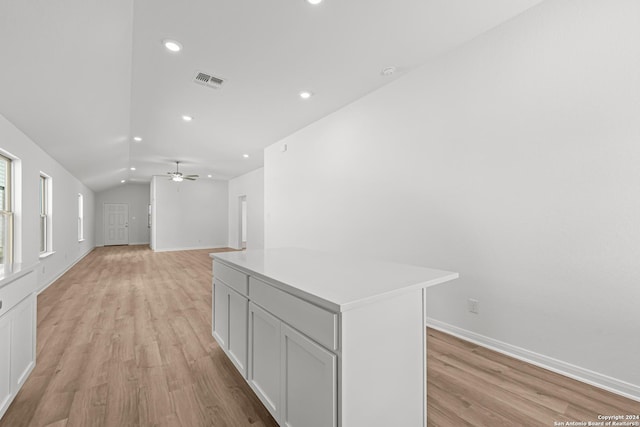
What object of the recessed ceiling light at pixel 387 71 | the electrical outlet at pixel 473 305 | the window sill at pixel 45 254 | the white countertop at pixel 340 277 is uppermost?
the recessed ceiling light at pixel 387 71

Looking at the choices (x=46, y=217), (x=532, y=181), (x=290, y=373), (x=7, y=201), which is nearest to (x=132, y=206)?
(x=46, y=217)

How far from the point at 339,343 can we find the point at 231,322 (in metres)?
1.22

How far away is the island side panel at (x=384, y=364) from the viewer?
40.8 inches

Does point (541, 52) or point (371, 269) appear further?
point (541, 52)

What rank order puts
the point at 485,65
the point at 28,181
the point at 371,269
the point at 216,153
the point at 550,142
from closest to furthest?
the point at 371,269 < the point at 550,142 < the point at 485,65 < the point at 28,181 < the point at 216,153

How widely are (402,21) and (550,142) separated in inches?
58.0

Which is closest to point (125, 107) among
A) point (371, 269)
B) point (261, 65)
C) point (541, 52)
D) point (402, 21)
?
point (261, 65)

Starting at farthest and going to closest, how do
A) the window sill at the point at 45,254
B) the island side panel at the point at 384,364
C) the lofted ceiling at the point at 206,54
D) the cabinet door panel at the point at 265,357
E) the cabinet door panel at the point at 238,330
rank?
1. the window sill at the point at 45,254
2. the lofted ceiling at the point at 206,54
3. the cabinet door panel at the point at 238,330
4. the cabinet door panel at the point at 265,357
5. the island side panel at the point at 384,364

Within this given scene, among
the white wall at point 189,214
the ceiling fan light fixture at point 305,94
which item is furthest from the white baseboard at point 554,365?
the white wall at point 189,214

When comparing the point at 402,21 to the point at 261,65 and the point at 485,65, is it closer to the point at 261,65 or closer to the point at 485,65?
the point at 485,65

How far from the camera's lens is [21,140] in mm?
3631

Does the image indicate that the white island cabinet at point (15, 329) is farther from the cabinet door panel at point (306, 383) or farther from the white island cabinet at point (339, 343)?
the cabinet door panel at point (306, 383)

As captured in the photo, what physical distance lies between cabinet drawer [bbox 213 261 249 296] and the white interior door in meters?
12.4

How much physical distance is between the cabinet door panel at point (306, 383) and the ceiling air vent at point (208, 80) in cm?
292
